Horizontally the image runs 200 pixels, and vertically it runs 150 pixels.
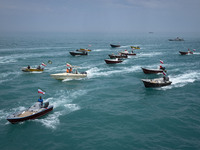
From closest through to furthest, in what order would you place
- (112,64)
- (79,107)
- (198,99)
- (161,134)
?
(161,134), (79,107), (198,99), (112,64)

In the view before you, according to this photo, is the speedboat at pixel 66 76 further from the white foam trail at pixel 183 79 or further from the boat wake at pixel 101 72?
the white foam trail at pixel 183 79

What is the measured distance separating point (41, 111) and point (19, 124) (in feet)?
11.1

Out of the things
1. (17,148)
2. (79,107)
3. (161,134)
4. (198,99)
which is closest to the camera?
(17,148)

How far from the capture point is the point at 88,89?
41156mm

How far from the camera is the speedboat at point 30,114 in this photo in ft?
85.1

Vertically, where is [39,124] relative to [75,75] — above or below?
below

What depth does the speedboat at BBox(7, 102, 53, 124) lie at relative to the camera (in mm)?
25934

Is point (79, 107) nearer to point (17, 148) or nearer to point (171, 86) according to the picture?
point (17, 148)

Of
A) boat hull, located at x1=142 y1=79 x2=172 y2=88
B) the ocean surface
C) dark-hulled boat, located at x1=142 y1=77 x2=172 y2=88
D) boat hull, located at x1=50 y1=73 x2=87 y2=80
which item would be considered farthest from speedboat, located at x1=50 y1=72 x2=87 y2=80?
dark-hulled boat, located at x1=142 y1=77 x2=172 y2=88

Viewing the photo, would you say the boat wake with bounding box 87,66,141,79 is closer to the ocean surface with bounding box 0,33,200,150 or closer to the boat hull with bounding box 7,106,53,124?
the ocean surface with bounding box 0,33,200,150

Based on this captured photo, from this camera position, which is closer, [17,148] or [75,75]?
[17,148]

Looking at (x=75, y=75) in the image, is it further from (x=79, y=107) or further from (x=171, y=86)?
(x=171, y=86)

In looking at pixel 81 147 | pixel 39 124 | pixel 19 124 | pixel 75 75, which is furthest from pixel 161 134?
pixel 75 75

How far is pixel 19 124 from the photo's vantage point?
2645cm
